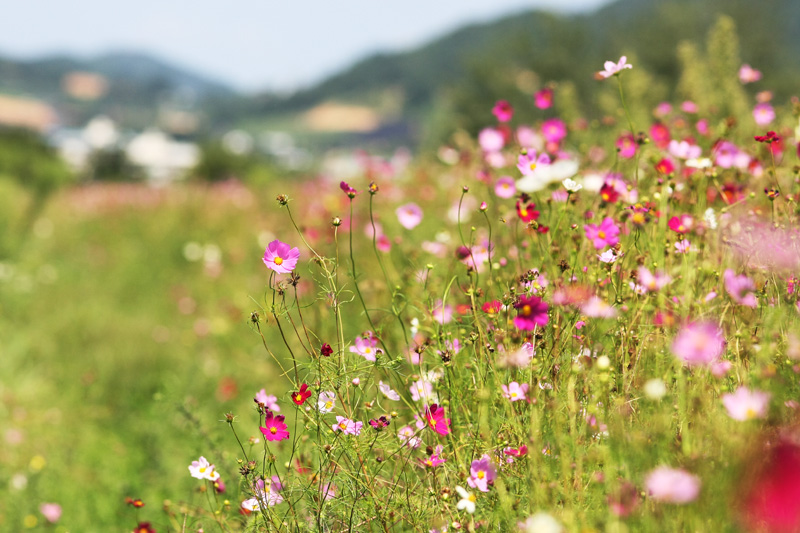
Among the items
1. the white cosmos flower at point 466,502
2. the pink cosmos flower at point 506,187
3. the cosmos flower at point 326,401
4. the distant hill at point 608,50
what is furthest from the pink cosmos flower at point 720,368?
the distant hill at point 608,50

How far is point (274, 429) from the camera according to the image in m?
1.34

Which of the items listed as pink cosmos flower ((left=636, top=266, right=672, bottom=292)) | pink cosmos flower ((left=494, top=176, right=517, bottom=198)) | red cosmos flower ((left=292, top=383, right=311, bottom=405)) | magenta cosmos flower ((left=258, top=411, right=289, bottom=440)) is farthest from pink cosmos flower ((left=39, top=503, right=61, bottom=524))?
pink cosmos flower ((left=636, top=266, right=672, bottom=292))

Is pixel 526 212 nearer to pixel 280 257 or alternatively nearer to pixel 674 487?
pixel 280 257

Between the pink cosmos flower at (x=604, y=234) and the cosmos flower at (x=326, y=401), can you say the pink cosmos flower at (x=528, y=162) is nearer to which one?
the pink cosmos flower at (x=604, y=234)

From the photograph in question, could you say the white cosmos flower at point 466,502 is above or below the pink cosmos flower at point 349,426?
below

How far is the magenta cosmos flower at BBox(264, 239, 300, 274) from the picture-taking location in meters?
1.38

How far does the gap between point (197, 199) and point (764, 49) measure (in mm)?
30226

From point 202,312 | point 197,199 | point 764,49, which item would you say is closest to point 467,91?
point 764,49

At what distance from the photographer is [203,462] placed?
1534 mm

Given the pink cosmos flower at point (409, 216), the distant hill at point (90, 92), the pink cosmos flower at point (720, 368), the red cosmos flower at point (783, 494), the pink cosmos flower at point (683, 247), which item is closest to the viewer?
the red cosmos flower at point (783, 494)

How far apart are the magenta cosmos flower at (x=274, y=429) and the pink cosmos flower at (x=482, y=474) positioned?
0.43 meters

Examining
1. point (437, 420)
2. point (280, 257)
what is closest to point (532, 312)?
point (437, 420)

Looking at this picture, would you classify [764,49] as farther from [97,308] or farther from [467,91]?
[97,308]

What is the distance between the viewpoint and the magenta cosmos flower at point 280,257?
1.38 meters
